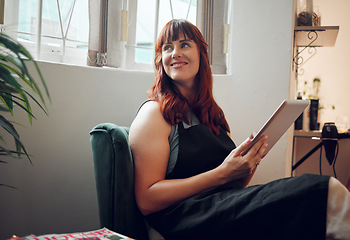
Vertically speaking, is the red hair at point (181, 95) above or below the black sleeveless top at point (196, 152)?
above

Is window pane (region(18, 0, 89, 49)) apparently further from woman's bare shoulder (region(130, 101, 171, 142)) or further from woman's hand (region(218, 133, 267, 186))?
woman's hand (region(218, 133, 267, 186))

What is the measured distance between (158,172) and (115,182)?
0.16 m

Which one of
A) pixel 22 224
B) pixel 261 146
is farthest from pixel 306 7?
pixel 22 224

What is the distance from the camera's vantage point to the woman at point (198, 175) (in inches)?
39.1

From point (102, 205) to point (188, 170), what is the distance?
0.33 m

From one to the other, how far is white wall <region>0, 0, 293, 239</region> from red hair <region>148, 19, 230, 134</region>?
367mm

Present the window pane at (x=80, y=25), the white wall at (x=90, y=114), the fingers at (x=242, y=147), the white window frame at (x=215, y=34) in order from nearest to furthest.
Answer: the fingers at (x=242, y=147)
the white wall at (x=90, y=114)
the window pane at (x=80, y=25)
the white window frame at (x=215, y=34)

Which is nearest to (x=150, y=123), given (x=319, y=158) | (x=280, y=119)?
(x=280, y=119)

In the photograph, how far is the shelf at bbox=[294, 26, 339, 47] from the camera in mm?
2104

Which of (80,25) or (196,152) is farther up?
(80,25)

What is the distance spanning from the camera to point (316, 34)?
88.1 inches

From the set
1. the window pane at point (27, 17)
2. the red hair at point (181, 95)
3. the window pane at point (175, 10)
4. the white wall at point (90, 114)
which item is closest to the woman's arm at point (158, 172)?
the red hair at point (181, 95)

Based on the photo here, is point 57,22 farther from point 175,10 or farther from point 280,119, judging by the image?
point 280,119

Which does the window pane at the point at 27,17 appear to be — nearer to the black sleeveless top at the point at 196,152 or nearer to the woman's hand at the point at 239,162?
the black sleeveless top at the point at 196,152
